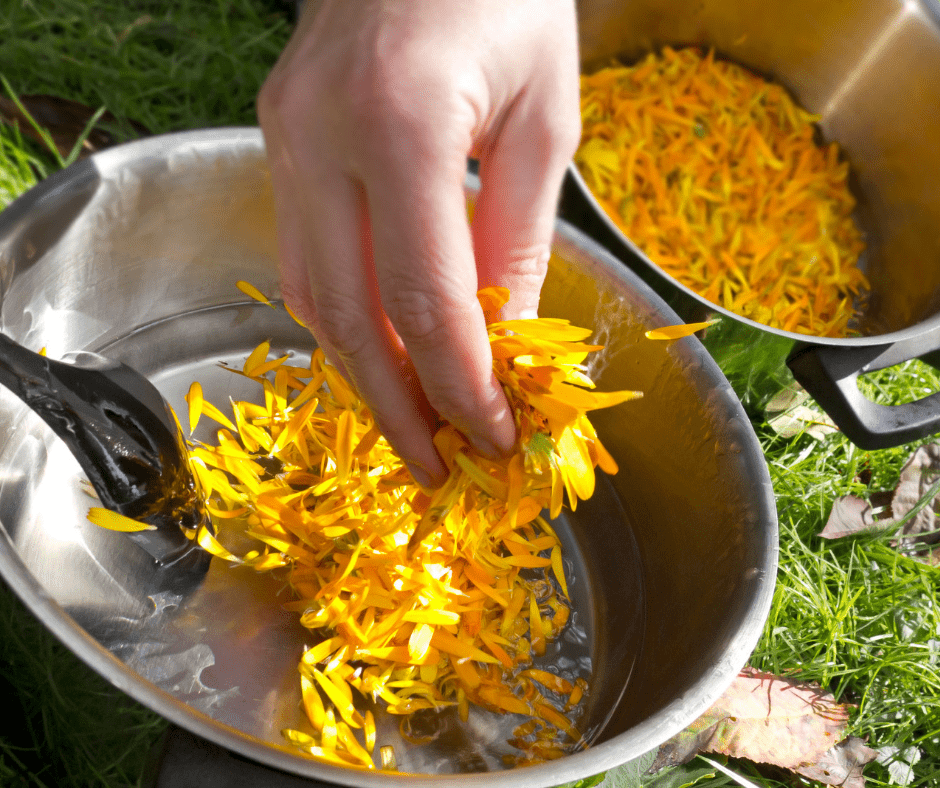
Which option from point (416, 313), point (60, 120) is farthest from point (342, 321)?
point (60, 120)

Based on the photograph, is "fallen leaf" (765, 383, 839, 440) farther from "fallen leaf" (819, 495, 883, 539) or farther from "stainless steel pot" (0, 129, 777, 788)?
"stainless steel pot" (0, 129, 777, 788)

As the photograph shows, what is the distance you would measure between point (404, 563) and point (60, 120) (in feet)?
3.80

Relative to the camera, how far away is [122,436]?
81 cm

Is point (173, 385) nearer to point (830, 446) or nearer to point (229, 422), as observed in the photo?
point (229, 422)

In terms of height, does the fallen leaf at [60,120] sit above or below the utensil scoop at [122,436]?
below

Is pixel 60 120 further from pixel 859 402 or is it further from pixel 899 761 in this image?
pixel 899 761

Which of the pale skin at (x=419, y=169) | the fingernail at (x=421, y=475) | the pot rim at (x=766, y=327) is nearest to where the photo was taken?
the pale skin at (x=419, y=169)

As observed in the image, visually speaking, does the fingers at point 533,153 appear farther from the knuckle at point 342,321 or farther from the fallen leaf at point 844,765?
the fallen leaf at point 844,765

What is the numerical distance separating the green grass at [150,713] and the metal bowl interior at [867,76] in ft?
0.70

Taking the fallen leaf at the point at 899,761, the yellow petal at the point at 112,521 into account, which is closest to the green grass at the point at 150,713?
the fallen leaf at the point at 899,761

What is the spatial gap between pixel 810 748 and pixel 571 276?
661 millimetres

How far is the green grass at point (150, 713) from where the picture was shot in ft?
2.85

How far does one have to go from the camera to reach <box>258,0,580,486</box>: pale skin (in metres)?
0.50

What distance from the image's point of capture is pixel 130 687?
1.86ft
